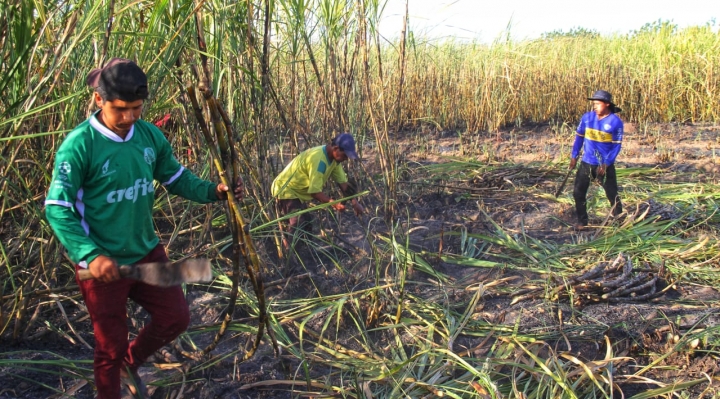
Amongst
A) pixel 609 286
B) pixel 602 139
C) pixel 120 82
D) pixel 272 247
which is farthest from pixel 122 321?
pixel 602 139

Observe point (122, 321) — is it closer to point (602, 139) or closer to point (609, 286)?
point (609, 286)

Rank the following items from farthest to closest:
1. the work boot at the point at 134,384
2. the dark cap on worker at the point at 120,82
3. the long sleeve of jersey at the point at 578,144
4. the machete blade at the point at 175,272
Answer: the long sleeve of jersey at the point at 578,144, the work boot at the point at 134,384, the dark cap on worker at the point at 120,82, the machete blade at the point at 175,272

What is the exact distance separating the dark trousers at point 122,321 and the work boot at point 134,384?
44mm

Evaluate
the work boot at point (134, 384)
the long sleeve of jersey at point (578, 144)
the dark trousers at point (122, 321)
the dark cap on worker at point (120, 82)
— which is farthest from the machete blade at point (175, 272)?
the long sleeve of jersey at point (578, 144)

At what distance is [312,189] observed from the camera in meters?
3.85

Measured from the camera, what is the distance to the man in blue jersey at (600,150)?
4688mm

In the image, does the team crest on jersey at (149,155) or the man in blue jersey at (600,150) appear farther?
the man in blue jersey at (600,150)

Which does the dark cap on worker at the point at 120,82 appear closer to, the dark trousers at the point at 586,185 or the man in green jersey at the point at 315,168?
the man in green jersey at the point at 315,168

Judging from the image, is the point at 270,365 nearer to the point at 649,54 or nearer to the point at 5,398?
the point at 5,398

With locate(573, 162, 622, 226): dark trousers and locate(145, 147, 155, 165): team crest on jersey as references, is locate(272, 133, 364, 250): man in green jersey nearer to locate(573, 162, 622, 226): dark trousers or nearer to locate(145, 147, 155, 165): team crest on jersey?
locate(145, 147, 155, 165): team crest on jersey

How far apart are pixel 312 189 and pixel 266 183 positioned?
1.23 ft

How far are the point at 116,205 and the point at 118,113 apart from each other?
304 mm

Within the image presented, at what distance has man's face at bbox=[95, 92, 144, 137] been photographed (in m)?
1.88

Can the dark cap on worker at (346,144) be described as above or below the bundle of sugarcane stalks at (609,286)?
above
